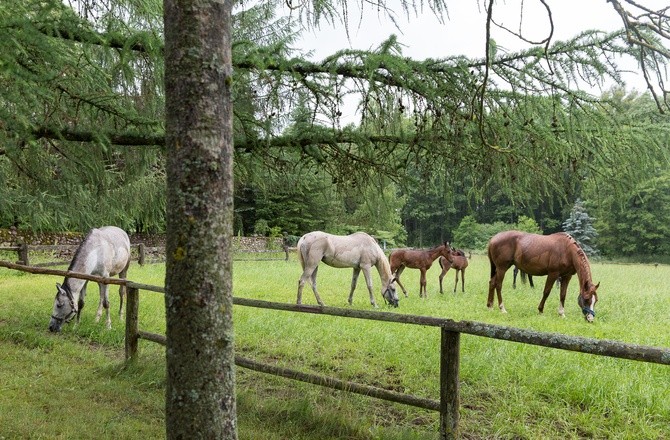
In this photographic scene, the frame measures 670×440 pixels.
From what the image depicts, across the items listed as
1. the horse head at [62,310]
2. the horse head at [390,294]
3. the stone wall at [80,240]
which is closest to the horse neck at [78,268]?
the horse head at [62,310]

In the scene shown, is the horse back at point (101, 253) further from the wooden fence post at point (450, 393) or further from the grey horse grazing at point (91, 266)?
the wooden fence post at point (450, 393)

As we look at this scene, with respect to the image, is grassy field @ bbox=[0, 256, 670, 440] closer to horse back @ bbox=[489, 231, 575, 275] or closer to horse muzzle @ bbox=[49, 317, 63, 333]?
horse muzzle @ bbox=[49, 317, 63, 333]

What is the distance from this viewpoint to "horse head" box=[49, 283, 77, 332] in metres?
6.65

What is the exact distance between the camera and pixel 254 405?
157 inches

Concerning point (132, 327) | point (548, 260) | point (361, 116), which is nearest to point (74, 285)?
point (132, 327)

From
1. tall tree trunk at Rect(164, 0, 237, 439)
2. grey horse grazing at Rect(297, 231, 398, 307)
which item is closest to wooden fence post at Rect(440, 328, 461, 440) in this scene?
tall tree trunk at Rect(164, 0, 237, 439)

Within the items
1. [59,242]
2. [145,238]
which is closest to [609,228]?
[145,238]

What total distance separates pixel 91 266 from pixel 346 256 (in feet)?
15.0

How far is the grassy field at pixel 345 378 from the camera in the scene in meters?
3.58

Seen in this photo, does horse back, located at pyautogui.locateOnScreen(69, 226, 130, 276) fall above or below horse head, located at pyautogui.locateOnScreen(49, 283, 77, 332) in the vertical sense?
above

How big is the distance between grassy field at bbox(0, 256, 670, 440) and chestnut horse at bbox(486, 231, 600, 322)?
1.37ft

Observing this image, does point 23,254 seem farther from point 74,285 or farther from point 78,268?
point 74,285

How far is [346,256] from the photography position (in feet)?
31.6

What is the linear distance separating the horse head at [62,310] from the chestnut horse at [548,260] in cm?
690
